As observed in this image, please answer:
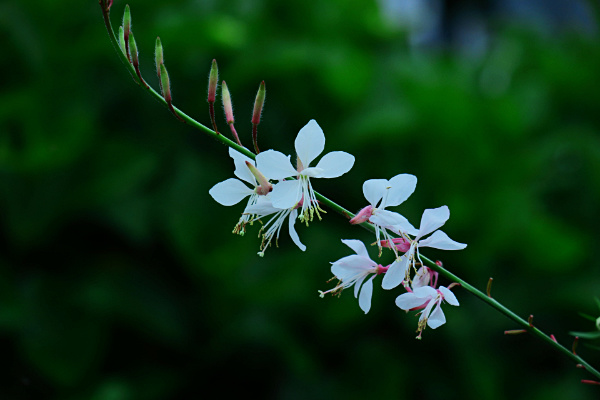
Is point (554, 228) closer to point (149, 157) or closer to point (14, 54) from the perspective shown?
point (149, 157)

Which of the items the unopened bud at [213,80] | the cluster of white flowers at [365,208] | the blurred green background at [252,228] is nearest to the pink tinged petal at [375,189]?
the cluster of white flowers at [365,208]

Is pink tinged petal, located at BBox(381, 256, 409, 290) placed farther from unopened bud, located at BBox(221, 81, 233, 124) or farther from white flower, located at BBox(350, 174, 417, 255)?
unopened bud, located at BBox(221, 81, 233, 124)

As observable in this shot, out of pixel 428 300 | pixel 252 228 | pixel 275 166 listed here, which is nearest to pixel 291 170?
pixel 275 166

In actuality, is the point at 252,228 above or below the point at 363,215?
below

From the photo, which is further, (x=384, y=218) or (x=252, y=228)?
(x=252, y=228)

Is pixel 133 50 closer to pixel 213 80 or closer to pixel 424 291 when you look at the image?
pixel 213 80

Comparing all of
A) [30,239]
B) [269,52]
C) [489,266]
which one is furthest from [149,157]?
[489,266]

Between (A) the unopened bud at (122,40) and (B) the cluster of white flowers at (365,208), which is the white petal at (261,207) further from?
(A) the unopened bud at (122,40)
